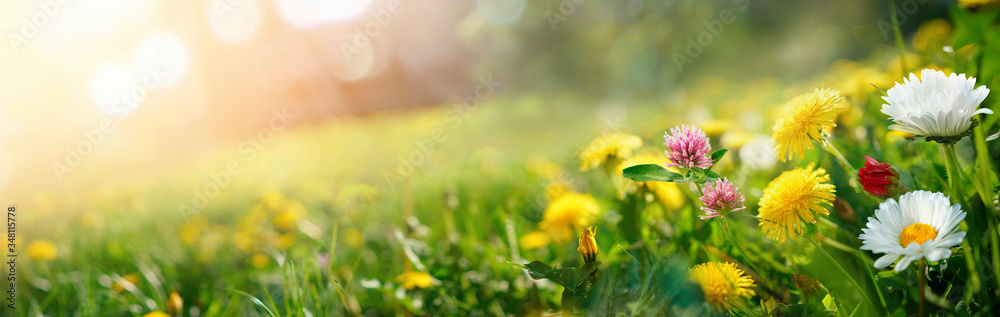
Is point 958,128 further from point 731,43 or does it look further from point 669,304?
point 731,43

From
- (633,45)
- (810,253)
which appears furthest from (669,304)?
(633,45)

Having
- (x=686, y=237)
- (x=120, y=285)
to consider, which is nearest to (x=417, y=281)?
(x=686, y=237)

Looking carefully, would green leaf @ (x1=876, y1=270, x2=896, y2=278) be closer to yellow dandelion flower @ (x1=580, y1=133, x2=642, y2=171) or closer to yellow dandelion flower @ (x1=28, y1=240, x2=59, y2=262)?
yellow dandelion flower @ (x1=580, y1=133, x2=642, y2=171)

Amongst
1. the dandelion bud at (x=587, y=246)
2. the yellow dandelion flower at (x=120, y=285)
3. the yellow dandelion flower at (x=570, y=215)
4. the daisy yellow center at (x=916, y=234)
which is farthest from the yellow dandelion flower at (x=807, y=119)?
the yellow dandelion flower at (x=120, y=285)

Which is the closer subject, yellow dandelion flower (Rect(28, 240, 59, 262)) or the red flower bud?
the red flower bud

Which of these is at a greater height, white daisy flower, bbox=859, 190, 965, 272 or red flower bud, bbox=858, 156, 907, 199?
red flower bud, bbox=858, 156, 907, 199

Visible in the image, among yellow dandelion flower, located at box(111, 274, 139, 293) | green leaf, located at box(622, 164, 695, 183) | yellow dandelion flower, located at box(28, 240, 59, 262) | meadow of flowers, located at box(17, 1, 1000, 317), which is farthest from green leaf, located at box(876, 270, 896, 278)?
yellow dandelion flower, located at box(28, 240, 59, 262)
